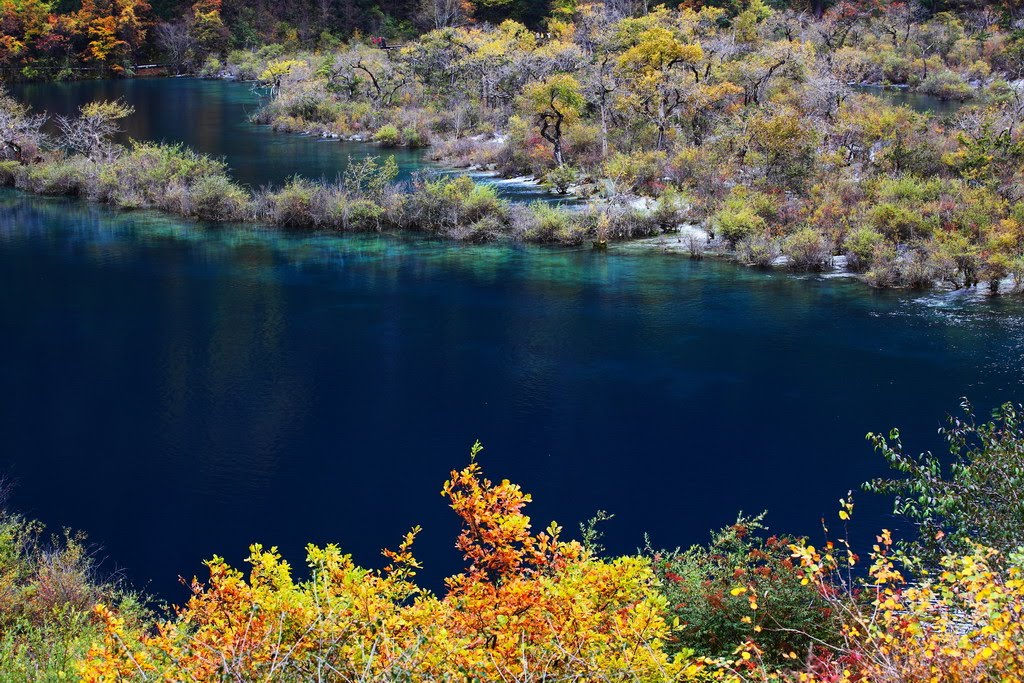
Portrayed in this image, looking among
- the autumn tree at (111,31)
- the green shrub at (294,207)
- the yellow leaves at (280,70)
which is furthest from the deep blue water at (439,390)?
the autumn tree at (111,31)

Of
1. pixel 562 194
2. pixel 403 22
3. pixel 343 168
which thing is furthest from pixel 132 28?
pixel 562 194

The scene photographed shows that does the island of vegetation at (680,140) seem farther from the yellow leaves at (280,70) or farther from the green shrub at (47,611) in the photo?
the green shrub at (47,611)

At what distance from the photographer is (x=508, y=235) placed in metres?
34.0

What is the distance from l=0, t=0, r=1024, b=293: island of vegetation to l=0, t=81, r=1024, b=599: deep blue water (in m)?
2.70

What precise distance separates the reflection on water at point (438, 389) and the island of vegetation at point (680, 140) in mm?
2755

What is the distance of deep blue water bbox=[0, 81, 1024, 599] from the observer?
53.2ft

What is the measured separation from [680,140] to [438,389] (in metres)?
24.3

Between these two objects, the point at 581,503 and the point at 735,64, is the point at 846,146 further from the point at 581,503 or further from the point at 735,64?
the point at 581,503

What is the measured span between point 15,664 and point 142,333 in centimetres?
1651

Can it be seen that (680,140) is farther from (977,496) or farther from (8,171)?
(977,496)

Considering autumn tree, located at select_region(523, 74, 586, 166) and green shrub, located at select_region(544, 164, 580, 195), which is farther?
autumn tree, located at select_region(523, 74, 586, 166)

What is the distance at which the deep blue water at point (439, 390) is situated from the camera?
16.2 m

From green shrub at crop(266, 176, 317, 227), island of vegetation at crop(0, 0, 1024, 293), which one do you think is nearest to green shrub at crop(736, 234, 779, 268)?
island of vegetation at crop(0, 0, 1024, 293)

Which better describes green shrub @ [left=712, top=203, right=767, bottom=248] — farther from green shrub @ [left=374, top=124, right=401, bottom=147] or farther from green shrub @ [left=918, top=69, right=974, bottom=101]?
green shrub @ [left=918, top=69, right=974, bottom=101]
